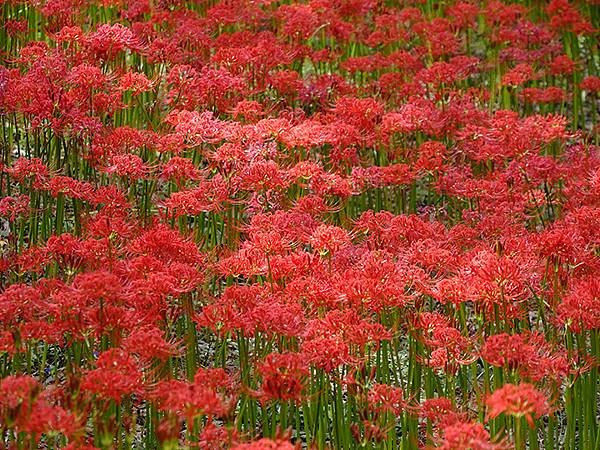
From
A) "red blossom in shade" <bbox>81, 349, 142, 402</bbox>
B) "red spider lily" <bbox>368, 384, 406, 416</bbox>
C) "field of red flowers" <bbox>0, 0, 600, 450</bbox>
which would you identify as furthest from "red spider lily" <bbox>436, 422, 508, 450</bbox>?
"red blossom in shade" <bbox>81, 349, 142, 402</bbox>

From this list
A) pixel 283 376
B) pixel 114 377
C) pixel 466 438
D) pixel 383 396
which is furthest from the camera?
pixel 383 396

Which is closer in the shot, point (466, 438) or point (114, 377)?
point (466, 438)

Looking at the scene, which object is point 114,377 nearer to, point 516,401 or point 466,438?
point 466,438

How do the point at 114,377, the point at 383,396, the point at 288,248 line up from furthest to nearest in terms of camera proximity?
the point at 288,248 → the point at 383,396 → the point at 114,377

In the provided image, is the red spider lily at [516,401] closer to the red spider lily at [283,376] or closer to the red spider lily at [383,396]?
the red spider lily at [383,396]

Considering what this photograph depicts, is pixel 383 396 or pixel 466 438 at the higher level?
pixel 466 438

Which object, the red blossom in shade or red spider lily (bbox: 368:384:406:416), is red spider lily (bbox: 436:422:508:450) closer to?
red spider lily (bbox: 368:384:406:416)

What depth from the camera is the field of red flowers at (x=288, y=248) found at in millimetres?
3100

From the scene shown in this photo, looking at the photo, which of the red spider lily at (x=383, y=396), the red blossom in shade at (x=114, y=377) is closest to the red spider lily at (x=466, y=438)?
the red spider lily at (x=383, y=396)

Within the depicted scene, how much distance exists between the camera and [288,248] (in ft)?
12.3

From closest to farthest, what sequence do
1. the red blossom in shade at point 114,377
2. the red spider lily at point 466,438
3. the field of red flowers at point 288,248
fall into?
the red spider lily at point 466,438 → the red blossom in shade at point 114,377 → the field of red flowers at point 288,248

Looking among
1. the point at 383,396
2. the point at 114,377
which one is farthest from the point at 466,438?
the point at 114,377

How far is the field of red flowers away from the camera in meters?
3.10

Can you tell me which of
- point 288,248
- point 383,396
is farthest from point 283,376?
point 288,248
